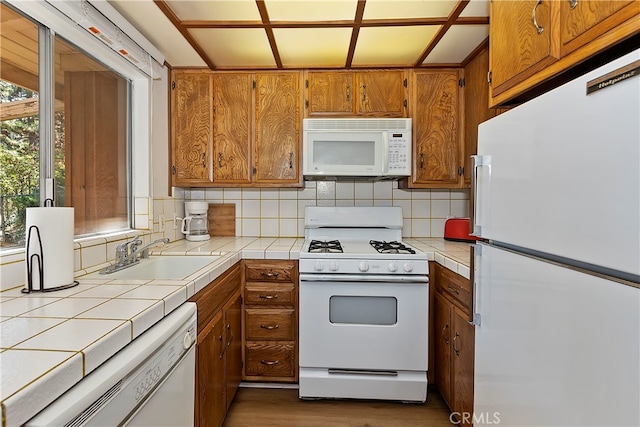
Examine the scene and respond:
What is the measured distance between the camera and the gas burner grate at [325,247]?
2043 millimetres

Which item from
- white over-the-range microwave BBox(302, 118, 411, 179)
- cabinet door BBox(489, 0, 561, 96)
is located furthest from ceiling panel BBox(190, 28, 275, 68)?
cabinet door BBox(489, 0, 561, 96)

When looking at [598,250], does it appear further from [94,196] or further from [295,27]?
[94,196]

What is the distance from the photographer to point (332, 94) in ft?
7.63

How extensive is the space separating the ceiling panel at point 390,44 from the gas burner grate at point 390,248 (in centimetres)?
130

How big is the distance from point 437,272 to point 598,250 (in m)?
1.35

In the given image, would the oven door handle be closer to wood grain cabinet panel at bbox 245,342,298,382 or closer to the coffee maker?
wood grain cabinet panel at bbox 245,342,298,382

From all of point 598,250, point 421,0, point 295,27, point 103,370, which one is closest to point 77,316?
point 103,370

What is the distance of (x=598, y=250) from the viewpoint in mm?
653

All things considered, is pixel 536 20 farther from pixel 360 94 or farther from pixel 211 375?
pixel 211 375

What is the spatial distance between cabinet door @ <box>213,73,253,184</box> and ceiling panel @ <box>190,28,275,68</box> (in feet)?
0.39

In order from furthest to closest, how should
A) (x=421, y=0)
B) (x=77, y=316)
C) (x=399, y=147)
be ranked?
(x=399, y=147), (x=421, y=0), (x=77, y=316)

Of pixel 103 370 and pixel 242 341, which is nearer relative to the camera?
pixel 103 370

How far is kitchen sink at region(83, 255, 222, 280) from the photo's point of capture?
1.62 meters

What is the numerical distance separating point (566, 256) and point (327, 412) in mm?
1614
